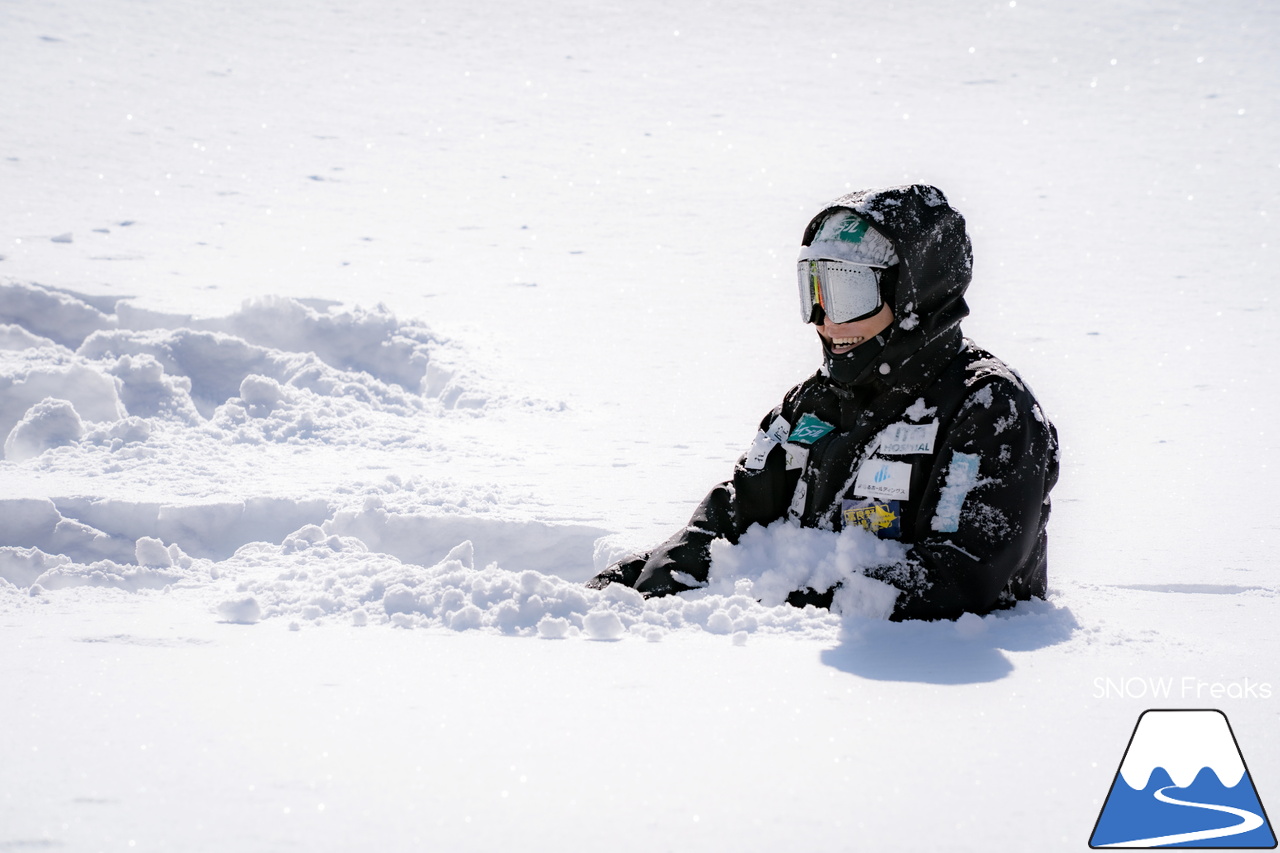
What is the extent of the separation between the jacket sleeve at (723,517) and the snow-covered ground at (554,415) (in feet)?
0.47

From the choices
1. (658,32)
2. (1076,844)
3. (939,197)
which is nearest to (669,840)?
(1076,844)

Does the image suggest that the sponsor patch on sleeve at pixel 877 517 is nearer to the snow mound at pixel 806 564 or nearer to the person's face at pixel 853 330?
the snow mound at pixel 806 564

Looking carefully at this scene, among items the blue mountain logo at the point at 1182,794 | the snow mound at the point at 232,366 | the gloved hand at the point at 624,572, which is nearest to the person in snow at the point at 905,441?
the gloved hand at the point at 624,572

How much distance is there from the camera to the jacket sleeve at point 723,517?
3459mm

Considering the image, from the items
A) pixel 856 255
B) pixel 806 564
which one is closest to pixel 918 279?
pixel 856 255

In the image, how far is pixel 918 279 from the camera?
3160 mm

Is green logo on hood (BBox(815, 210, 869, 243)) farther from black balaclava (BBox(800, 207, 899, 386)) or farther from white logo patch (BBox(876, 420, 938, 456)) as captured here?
white logo patch (BBox(876, 420, 938, 456))

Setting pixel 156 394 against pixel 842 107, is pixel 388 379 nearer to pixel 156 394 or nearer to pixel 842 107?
pixel 156 394

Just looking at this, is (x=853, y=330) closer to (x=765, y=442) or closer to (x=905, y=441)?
(x=905, y=441)

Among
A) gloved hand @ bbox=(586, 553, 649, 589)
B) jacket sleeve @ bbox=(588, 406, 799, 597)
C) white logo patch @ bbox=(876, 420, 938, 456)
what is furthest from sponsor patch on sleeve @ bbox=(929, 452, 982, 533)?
gloved hand @ bbox=(586, 553, 649, 589)

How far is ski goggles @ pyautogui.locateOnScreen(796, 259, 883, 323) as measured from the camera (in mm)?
3221

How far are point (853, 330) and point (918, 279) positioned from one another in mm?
226

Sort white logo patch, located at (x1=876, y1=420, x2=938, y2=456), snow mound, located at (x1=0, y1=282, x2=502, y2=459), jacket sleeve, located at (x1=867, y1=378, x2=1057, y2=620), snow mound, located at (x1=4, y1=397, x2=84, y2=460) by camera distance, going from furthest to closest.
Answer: snow mound, located at (x1=0, y1=282, x2=502, y2=459)
snow mound, located at (x1=4, y1=397, x2=84, y2=460)
white logo patch, located at (x1=876, y1=420, x2=938, y2=456)
jacket sleeve, located at (x1=867, y1=378, x2=1057, y2=620)

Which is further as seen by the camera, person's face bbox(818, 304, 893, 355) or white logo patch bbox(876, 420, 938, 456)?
person's face bbox(818, 304, 893, 355)
